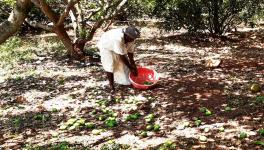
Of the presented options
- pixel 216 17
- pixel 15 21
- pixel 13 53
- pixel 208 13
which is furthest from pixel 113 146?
pixel 208 13

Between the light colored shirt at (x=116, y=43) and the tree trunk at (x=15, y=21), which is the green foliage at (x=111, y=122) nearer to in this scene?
the light colored shirt at (x=116, y=43)

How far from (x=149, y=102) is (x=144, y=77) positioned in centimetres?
130

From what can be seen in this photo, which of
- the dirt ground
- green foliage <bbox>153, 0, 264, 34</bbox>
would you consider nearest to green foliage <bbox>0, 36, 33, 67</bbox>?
the dirt ground

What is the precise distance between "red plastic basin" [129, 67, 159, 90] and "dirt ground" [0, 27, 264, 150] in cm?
17

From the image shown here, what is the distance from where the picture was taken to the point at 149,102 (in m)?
7.71

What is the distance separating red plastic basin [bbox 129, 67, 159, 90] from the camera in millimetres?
8523

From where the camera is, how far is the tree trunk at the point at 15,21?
16.5ft

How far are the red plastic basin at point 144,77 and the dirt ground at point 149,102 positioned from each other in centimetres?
17

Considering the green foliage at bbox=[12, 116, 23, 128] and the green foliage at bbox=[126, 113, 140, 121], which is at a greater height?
the green foliage at bbox=[12, 116, 23, 128]

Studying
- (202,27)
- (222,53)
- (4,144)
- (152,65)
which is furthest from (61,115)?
(202,27)

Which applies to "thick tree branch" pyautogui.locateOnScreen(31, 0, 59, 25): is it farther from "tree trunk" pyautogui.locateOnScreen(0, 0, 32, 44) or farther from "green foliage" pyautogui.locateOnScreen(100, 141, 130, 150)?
"green foliage" pyautogui.locateOnScreen(100, 141, 130, 150)

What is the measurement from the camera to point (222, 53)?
1243 cm

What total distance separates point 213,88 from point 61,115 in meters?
3.00

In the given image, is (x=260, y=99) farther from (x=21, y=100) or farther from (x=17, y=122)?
(x=21, y=100)
